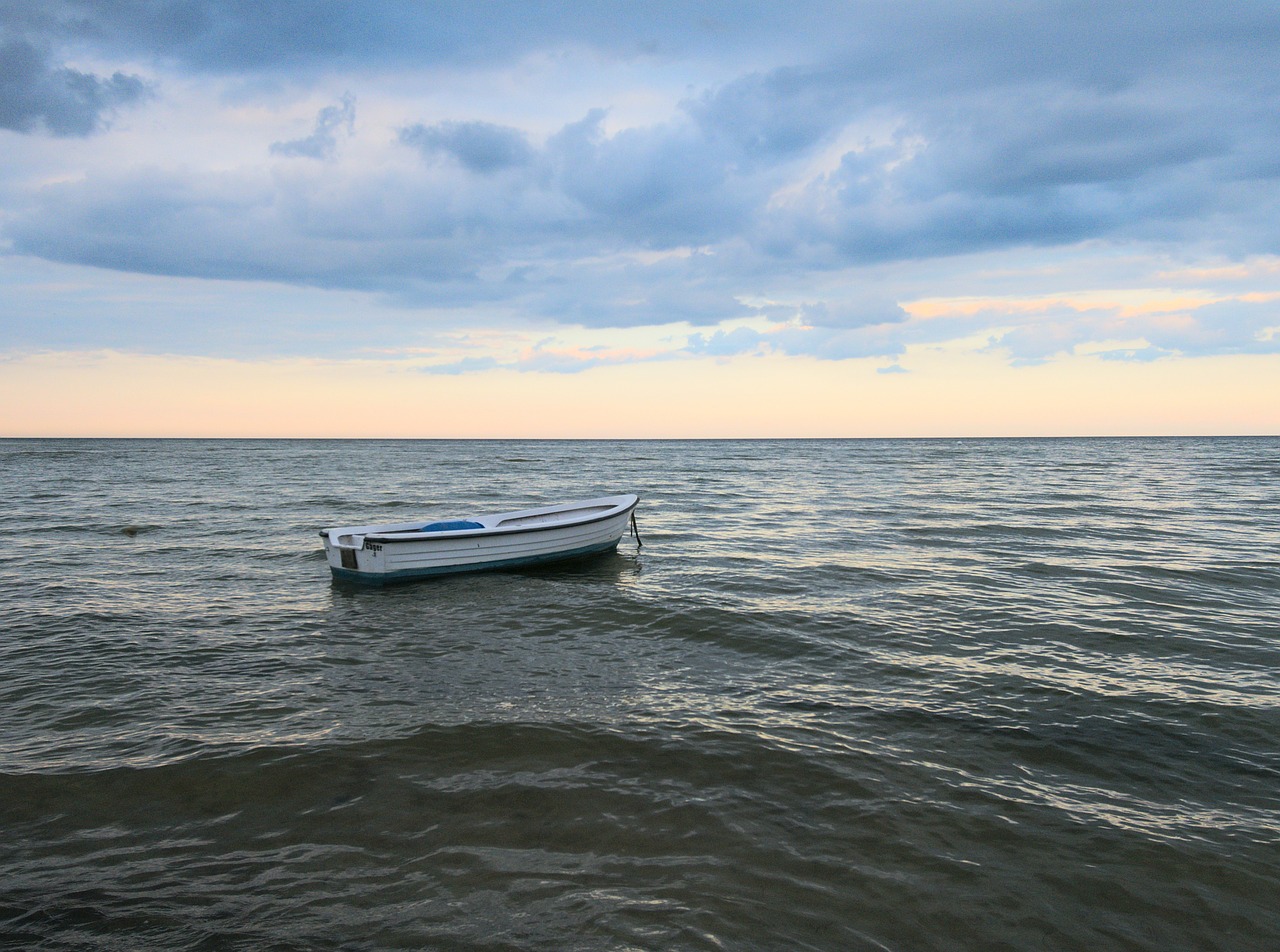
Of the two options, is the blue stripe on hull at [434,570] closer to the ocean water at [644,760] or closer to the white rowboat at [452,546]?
the white rowboat at [452,546]

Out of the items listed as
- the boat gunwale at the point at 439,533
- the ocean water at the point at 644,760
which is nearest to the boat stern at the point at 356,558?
the boat gunwale at the point at 439,533

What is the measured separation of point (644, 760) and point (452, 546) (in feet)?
31.8

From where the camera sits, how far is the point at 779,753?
723cm

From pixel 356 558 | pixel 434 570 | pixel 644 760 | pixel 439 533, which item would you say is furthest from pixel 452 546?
pixel 644 760

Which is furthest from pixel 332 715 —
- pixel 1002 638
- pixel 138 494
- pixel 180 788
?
pixel 138 494

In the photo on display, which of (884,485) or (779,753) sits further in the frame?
(884,485)

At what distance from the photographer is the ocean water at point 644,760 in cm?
496

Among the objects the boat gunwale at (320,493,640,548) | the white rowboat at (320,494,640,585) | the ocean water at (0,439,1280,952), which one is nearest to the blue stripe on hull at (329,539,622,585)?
the white rowboat at (320,494,640,585)

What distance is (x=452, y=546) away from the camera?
15.8 m

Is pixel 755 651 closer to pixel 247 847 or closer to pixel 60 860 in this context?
pixel 247 847

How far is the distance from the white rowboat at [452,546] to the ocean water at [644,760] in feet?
1.43

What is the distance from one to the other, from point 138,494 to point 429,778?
35871 mm

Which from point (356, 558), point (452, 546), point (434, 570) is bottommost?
point (434, 570)

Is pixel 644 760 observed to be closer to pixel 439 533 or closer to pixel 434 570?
pixel 439 533
